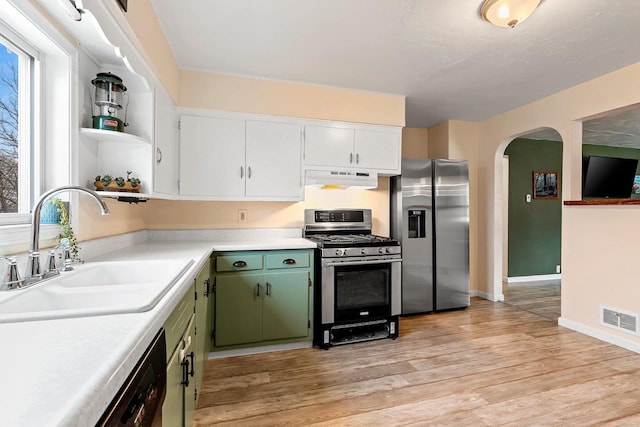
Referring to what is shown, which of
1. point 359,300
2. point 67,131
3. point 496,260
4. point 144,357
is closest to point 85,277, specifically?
point 67,131

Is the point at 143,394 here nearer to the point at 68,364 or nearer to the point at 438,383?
the point at 68,364

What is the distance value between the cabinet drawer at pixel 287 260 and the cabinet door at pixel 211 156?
2.29 ft

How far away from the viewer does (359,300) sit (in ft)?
9.02

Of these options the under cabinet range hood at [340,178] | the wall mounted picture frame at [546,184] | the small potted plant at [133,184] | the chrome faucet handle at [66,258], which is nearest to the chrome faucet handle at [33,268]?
the chrome faucet handle at [66,258]

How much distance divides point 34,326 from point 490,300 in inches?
175

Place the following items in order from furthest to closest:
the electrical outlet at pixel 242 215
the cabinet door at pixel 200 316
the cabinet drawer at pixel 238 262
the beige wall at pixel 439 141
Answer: the beige wall at pixel 439 141
the electrical outlet at pixel 242 215
the cabinet drawer at pixel 238 262
the cabinet door at pixel 200 316

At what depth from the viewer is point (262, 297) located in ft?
8.29

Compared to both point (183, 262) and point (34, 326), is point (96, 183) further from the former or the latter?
point (34, 326)

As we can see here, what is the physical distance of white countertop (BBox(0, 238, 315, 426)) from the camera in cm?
45

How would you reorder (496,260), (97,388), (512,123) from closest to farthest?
1. (97,388)
2. (512,123)
3. (496,260)

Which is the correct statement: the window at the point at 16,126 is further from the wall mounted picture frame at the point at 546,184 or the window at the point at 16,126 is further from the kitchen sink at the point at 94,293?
the wall mounted picture frame at the point at 546,184

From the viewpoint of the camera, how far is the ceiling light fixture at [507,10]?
66.9 inches

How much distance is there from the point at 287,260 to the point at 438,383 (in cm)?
141

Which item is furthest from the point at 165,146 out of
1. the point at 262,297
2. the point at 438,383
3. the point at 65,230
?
the point at 438,383
